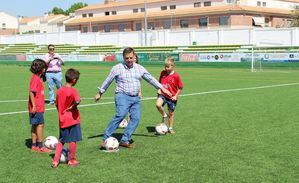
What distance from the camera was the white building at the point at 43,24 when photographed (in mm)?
118500

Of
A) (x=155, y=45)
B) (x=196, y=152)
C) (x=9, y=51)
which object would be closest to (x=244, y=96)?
(x=196, y=152)

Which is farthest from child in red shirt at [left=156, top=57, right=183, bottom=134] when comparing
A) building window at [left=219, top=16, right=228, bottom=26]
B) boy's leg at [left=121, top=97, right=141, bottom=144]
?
building window at [left=219, top=16, right=228, bottom=26]

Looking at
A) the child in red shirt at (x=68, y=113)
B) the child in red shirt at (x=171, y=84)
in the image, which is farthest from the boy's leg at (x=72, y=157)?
the child in red shirt at (x=171, y=84)

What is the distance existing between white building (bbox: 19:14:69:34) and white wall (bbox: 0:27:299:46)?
137 feet

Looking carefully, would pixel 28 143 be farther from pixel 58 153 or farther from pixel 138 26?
pixel 138 26

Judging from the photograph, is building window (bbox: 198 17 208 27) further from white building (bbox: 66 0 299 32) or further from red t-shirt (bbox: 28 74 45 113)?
red t-shirt (bbox: 28 74 45 113)

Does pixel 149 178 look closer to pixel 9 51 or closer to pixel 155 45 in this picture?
pixel 155 45

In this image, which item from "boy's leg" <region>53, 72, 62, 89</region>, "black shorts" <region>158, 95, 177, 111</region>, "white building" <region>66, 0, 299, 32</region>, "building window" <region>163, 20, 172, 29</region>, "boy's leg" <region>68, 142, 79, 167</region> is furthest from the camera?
"building window" <region>163, 20, 172, 29</region>

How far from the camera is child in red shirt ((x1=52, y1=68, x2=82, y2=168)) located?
7.57 metres

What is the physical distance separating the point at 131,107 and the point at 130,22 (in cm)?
7840

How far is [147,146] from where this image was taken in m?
9.06

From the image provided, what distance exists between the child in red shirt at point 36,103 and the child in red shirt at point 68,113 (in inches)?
45.5

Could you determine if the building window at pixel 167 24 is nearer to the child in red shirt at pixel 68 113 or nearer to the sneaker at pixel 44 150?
the sneaker at pixel 44 150

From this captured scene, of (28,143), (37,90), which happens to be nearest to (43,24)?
(28,143)
